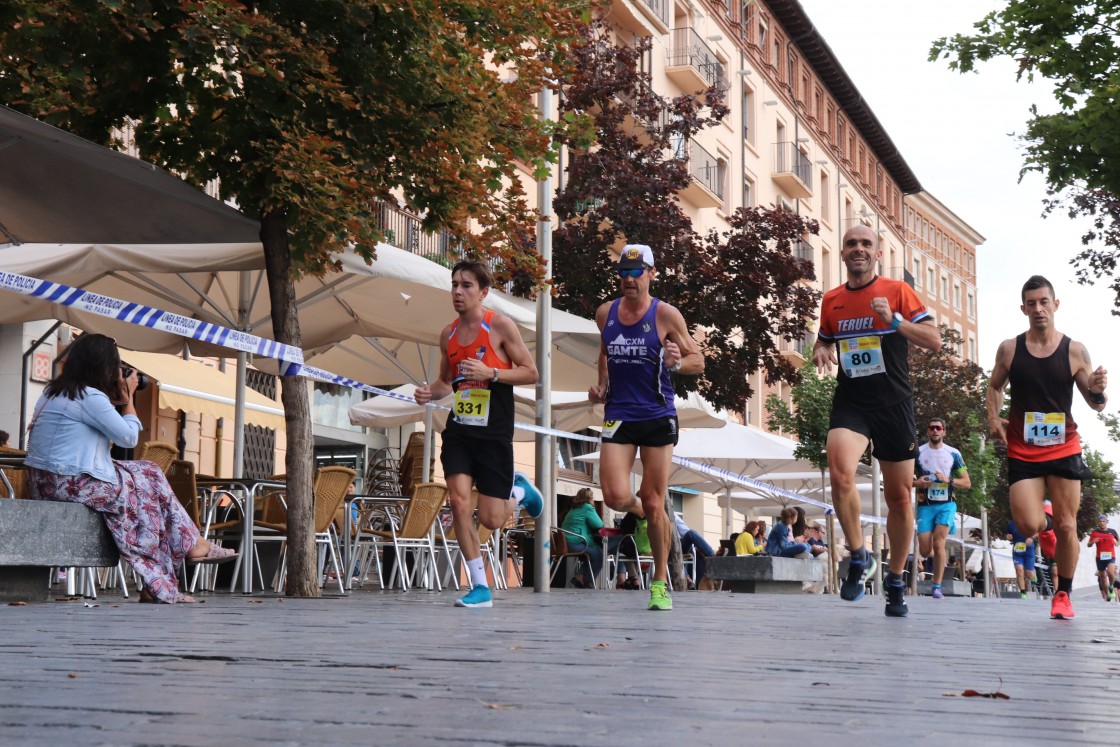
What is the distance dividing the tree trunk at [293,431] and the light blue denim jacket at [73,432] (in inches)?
81.5

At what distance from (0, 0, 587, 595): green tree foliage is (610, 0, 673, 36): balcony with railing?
25.3m

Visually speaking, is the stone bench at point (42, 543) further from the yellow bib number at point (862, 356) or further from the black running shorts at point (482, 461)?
the yellow bib number at point (862, 356)

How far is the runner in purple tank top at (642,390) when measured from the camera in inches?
350

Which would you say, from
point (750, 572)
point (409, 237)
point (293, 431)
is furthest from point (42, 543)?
point (409, 237)

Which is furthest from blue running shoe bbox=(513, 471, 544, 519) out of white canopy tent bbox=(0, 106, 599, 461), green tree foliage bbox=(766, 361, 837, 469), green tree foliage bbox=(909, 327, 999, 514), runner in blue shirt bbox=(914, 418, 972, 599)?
green tree foliage bbox=(909, 327, 999, 514)

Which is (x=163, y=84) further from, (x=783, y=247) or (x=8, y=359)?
(x=783, y=247)

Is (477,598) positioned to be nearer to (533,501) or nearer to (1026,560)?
(533,501)

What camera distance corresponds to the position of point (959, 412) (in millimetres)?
43344

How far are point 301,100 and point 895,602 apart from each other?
4.93 metres

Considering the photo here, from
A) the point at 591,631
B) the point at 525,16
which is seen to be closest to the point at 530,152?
the point at 525,16

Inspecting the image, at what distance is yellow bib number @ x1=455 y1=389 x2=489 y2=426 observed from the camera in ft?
29.2

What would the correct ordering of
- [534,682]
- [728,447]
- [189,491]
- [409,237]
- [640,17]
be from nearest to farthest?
[534,682]
[189,491]
[728,447]
[409,237]
[640,17]

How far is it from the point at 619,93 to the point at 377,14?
1247 cm

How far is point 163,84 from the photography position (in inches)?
416
